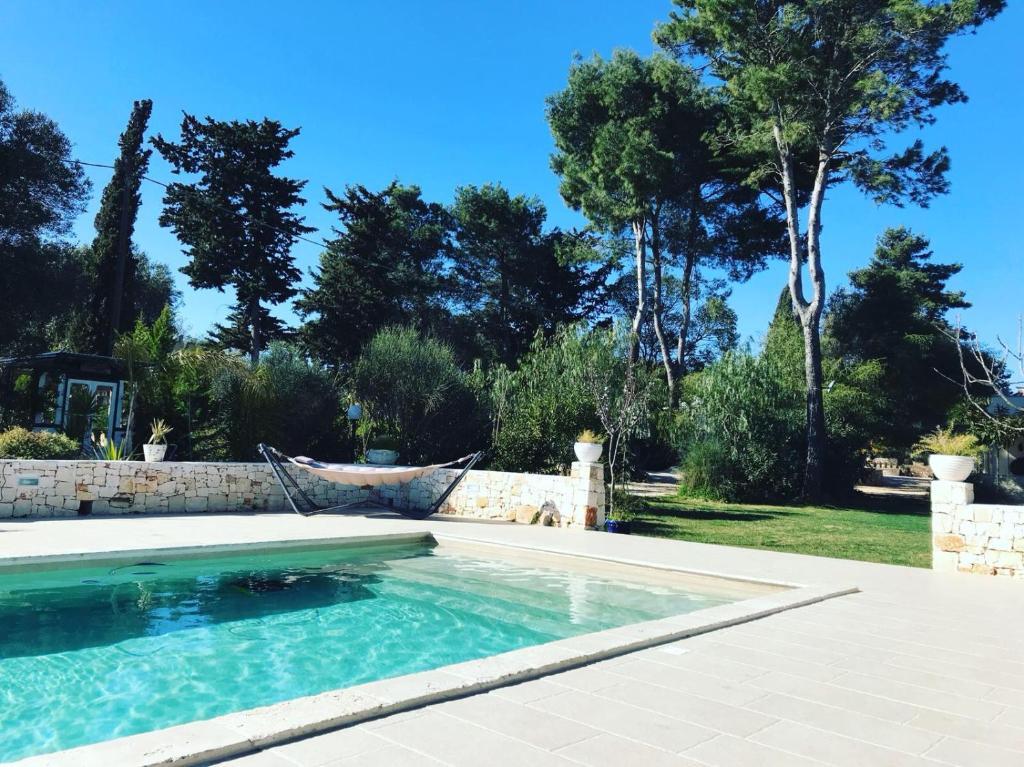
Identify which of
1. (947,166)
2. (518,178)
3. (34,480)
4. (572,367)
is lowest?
(34,480)

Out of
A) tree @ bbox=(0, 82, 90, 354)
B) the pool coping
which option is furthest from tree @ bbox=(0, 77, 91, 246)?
the pool coping

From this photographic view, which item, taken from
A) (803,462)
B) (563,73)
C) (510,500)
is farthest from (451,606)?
(563,73)

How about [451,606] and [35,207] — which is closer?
[451,606]

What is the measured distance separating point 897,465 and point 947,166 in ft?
70.6

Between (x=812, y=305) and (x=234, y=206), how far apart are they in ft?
67.6

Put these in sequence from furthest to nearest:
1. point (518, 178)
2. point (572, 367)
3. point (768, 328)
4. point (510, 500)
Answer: point (518, 178) < point (768, 328) < point (572, 367) < point (510, 500)

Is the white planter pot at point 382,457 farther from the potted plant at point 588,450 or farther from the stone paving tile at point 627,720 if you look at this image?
the stone paving tile at point 627,720

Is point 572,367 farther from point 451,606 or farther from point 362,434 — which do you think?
point 451,606

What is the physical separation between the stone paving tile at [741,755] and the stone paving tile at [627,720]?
0.06m

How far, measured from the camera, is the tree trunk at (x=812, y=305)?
61.7ft

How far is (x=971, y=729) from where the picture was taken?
295 cm

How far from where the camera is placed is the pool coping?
2.35m

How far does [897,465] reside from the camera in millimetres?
36906

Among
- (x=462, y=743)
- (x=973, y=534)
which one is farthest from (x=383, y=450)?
(x=462, y=743)
